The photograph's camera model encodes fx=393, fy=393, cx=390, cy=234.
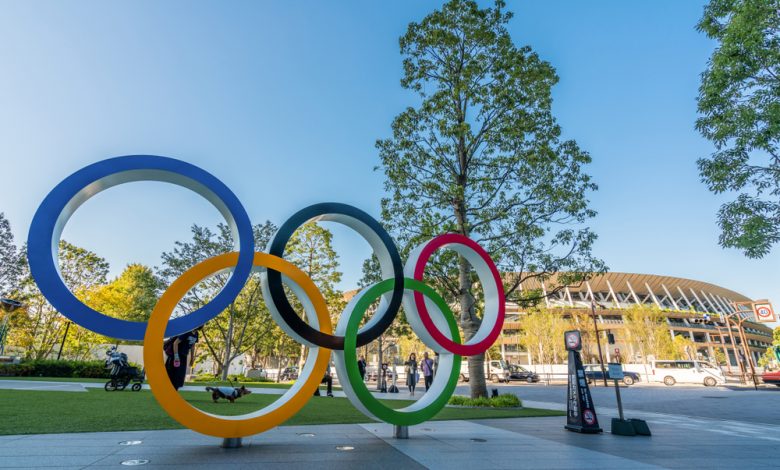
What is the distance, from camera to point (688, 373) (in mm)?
28719

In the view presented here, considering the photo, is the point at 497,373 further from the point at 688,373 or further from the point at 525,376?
the point at 688,373

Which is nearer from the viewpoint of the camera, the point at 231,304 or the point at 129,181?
the point at 129,181

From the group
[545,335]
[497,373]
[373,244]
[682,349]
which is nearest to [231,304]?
[373,244]

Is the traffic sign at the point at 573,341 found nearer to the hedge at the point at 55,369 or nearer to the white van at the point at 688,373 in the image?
the hedge at the point at 55,369

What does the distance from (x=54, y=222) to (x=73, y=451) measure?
8.89 ft

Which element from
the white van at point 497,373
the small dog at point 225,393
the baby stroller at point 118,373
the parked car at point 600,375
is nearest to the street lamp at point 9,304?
the baby stroller at point 118,373

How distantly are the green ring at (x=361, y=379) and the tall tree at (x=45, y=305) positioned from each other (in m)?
28.1

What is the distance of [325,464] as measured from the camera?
4.45m

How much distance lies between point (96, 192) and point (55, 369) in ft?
70.6

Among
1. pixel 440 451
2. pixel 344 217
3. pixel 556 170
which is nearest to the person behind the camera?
pixel 440 451

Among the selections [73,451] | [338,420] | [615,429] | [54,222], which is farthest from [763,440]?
[54,222]

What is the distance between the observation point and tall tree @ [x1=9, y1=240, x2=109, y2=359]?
26.2 metres

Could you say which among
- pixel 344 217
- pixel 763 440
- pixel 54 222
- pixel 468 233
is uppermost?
pixel 468 233

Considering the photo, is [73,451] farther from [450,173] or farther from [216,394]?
[450,173]
